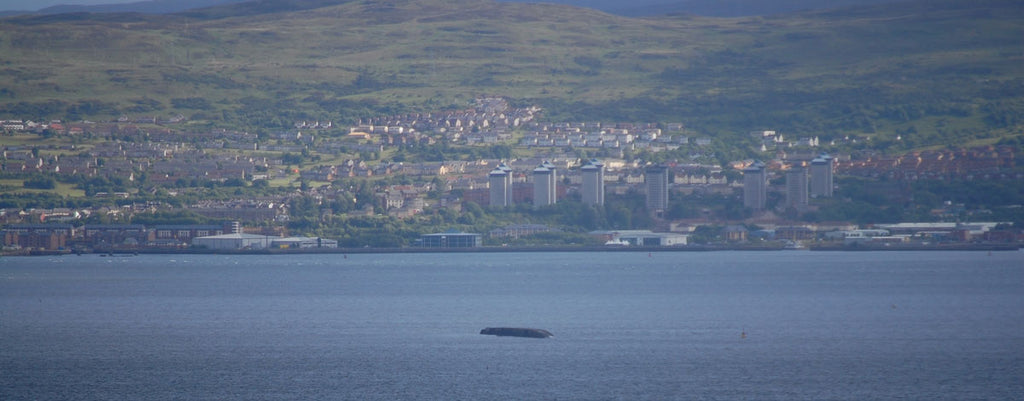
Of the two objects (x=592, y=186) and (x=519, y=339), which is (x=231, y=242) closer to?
(x=592, y=186)

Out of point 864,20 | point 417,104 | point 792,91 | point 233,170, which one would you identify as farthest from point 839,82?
point 233,170

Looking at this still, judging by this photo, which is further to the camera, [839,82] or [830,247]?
[839,82]

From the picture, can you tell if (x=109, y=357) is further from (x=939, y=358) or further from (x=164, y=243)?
(x=164, y=243)

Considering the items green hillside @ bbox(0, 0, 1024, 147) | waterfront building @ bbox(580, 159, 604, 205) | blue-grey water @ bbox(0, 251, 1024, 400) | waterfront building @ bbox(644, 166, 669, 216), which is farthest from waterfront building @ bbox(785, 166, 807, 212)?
blue-grey water @ bbox(0, 251, 1024, 400)

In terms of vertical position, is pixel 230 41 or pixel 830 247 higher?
pixel 230 41

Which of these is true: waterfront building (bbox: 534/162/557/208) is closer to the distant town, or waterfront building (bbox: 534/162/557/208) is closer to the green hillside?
the distant town

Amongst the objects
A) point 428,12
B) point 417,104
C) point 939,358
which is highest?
point 428,12

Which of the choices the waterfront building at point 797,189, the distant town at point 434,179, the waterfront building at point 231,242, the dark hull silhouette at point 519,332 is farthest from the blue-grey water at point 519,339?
the waterfront building at point 797,189

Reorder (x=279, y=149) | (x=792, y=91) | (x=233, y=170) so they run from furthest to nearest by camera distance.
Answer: (x=792, y=91) → (x=279, y=149) → (x=233, y=170)
